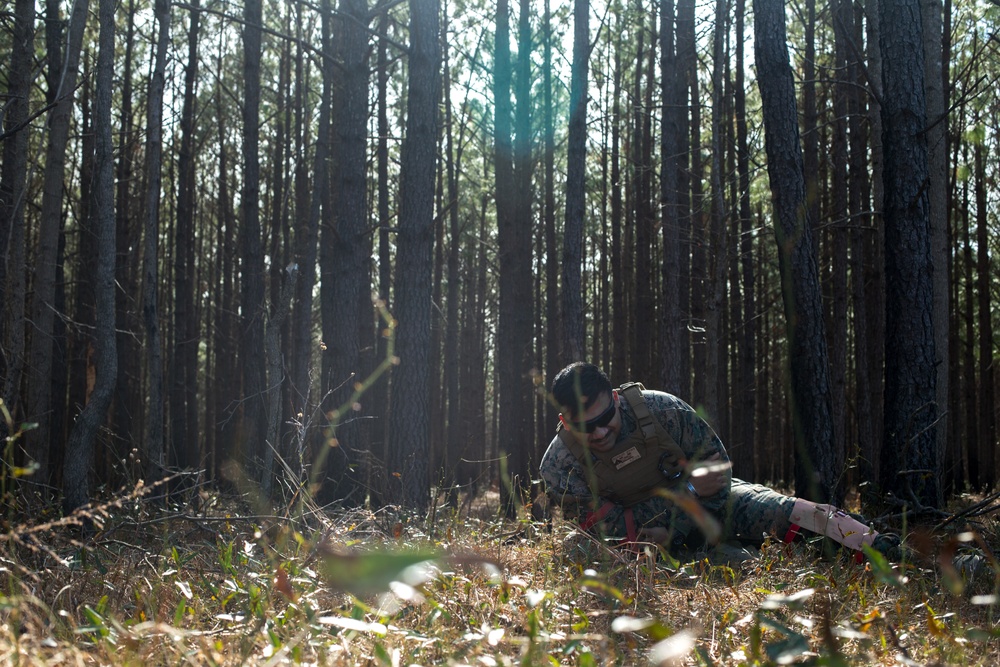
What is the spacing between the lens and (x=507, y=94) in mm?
11445

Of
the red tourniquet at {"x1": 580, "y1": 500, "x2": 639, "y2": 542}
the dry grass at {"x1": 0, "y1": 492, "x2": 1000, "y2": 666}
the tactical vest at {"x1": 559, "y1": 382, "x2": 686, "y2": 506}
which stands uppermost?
the tactical vest at {"x1": 559, "y1": 382, "x2": 686, "y2": 506}

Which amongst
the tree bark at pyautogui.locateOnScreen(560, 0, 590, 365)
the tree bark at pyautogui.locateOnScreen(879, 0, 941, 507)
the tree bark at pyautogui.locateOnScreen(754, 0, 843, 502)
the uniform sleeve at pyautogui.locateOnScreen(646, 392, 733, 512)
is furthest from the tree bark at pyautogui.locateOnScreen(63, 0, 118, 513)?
the tree bark at pyautogui.locateOnScreen(879, 0, 941, 507)

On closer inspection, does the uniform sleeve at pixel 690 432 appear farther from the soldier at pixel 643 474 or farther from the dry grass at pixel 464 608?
the dry grass at pixel 464 608

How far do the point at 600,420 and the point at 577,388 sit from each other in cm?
25

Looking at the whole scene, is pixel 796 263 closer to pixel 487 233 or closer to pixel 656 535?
pixel 656 535

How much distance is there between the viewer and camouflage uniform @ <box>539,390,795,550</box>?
178 inches

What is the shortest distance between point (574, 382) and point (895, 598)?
1.80 meters

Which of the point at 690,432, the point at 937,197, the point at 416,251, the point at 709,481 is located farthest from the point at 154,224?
the point at 937,197

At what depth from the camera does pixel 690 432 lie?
4.70 meters

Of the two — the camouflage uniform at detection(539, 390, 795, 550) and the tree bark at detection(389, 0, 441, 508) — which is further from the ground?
the tree bark at detection(389, 0, 441, 508)

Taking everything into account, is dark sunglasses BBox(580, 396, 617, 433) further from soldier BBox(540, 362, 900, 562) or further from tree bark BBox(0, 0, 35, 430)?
tree bark BBox(0, 0, 35, 430)

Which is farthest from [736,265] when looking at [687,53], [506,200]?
[506,200]

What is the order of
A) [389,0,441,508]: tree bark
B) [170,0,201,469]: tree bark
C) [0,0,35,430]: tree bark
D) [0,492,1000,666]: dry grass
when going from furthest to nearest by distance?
[170,0,201,469]: tree bark < [0,0,35,430]: tree bark < [389,0,441,508]: tree bark < [0,492,1000,666]: dry grass

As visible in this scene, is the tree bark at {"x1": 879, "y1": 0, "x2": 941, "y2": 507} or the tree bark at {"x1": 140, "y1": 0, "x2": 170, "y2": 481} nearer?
the tree bark at {"x1": 879, "y1": 0, "x2": 941, "y2": 507}
